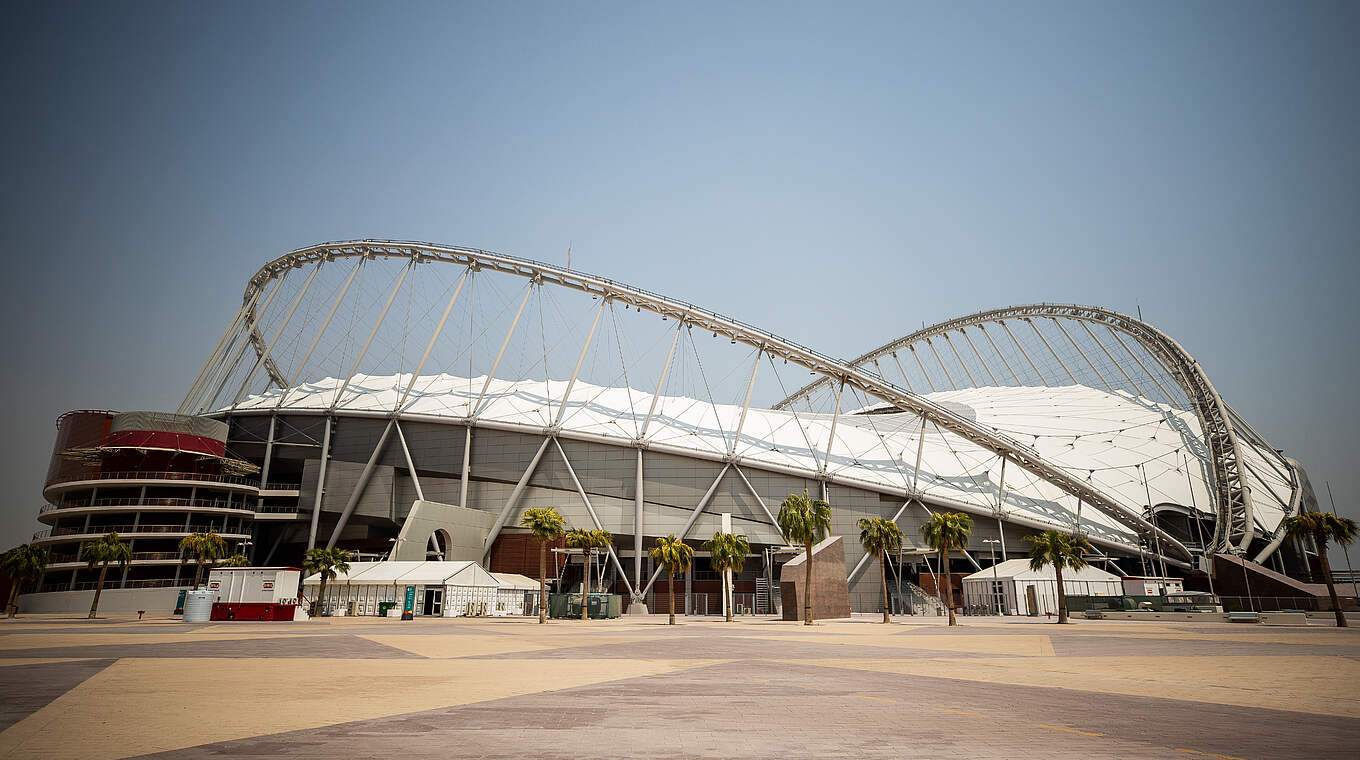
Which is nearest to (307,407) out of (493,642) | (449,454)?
(449,454)

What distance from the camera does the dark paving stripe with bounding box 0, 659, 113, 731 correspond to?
11086 millimetres

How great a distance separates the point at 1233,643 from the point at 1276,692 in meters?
16.7

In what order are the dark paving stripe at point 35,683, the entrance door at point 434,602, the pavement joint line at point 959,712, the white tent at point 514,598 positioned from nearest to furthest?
1. the dark paving stripe at point 35,683
2. the pavement joint line at point 959,712
3. the entrance door at point 434,602
4. the white tent at point 514,598

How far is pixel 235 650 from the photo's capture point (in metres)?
23.2

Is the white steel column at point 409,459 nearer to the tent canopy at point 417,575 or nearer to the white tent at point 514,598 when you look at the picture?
the tent canopy at point 417,575

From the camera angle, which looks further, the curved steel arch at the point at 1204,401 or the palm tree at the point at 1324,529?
the curved steel arch at the point at 1204,401

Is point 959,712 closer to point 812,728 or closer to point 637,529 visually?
point 812,728

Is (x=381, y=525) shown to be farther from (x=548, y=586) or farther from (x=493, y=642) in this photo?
(x=493, y=642)

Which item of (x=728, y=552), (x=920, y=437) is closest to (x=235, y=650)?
(x=728, y=552)

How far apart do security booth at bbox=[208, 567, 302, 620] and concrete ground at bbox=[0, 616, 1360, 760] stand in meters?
23.8

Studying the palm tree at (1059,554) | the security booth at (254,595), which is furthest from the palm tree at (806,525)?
the security booth at (254,595)

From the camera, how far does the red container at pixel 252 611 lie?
4653cm

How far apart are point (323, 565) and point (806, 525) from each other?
36623 millimetres

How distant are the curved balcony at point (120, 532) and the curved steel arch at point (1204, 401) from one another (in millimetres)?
87744
